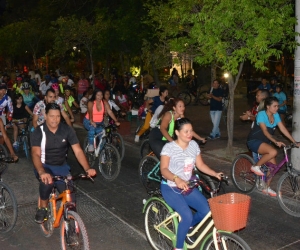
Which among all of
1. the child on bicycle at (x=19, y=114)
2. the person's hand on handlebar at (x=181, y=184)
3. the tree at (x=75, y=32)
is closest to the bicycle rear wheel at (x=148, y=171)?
the person's hand on handlebar at (x=181, y=184)

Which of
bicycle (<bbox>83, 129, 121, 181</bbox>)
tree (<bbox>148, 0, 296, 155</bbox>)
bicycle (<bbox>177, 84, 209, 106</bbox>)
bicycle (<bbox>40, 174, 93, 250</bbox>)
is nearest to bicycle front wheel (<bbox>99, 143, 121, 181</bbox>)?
bicycle (<bbox>83, 129, 121, 181</bbox>)

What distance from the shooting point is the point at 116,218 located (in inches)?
286

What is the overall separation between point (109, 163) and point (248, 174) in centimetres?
301

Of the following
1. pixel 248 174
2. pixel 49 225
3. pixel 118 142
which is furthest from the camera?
pixel 118 142

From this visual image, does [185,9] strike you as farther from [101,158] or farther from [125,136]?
[125,136]

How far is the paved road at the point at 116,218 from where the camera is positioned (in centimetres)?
630

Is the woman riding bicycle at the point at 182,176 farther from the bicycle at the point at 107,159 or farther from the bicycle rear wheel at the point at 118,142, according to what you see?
the bicycle rear wheel at the point at 118,142

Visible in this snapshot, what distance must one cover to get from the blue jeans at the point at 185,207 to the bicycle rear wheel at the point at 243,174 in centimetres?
318

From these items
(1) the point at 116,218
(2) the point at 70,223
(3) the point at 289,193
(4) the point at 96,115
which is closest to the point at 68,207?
Answer: (2) the point at 70,223

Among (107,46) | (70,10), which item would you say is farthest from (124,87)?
(70,10)

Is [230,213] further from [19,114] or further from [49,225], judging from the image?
[19,114]

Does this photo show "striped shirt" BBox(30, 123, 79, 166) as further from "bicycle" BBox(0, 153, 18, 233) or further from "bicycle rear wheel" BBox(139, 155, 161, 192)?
"bicycle rear wheel" BBox(139, 155, 161, 192)

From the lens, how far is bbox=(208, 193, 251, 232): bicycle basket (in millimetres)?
4090

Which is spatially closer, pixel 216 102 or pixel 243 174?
pixel 243 174
